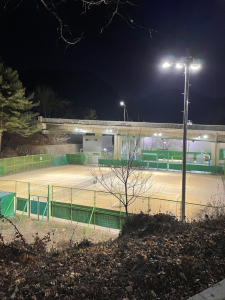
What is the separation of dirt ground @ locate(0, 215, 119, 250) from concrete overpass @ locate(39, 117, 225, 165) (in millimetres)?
24245

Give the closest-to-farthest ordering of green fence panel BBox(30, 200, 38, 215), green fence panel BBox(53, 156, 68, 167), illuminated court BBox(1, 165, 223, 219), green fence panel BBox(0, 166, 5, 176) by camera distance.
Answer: green fence panel BBox(30, 200, 38, 215) < illuminated court BBox(1, 165, 223, 219) < green fence panel BBox(0, 166, 5, 176) < green fence panel BBox(53, 156, 68, 167)

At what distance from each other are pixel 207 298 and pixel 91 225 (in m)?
10.9

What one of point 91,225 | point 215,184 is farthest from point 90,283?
point 215,184

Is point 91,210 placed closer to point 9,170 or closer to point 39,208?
point 39,208

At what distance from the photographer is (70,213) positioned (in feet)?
45.5

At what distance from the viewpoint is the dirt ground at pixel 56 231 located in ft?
37.9

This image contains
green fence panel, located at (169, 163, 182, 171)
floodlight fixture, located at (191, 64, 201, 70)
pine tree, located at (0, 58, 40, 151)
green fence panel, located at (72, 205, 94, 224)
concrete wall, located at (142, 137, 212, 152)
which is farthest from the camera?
concrete wall, located at (142, 137, 212, 152)

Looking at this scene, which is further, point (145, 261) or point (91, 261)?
point (91, 261)

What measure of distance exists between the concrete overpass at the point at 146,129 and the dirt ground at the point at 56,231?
79.5 feet

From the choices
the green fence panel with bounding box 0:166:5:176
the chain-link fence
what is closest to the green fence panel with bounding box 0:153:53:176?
the green fence panel with bounding box 0:166:5:176

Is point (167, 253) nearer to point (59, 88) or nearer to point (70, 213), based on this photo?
point (70, 213)

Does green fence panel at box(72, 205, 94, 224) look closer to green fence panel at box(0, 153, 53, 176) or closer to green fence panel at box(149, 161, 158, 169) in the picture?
green fence panel at box(0, 153, 53, 176)

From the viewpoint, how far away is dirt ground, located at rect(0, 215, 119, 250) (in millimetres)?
11555

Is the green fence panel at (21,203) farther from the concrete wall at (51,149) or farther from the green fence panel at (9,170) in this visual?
the concrete wall at (51,149)
